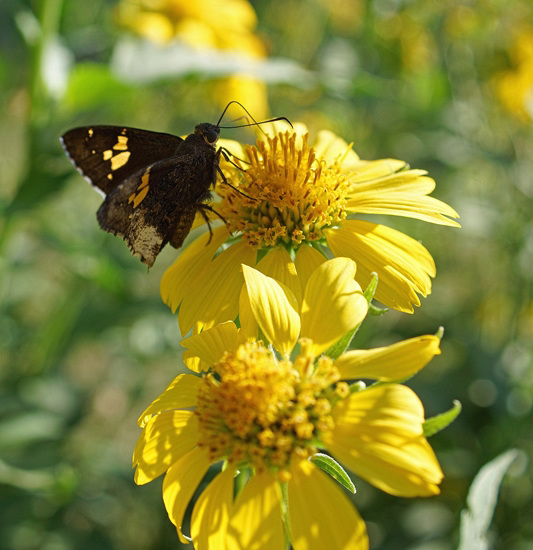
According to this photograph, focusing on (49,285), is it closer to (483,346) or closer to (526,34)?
(483,346)

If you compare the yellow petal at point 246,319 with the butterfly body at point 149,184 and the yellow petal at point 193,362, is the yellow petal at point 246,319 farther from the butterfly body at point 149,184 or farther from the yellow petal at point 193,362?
the butterfly body at point 149,184

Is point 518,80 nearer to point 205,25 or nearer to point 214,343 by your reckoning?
point 205,25

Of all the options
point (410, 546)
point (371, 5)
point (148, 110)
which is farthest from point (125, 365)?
point (371, 5)

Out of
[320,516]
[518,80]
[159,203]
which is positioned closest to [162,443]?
[320,516]

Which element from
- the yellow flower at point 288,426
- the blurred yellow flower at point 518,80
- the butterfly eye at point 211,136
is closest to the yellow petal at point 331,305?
the yellow flower at point 288,426

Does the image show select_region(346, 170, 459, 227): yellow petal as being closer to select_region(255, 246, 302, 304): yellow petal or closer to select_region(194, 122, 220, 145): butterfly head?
select_region(255, 246, 302, 304): yellow petal

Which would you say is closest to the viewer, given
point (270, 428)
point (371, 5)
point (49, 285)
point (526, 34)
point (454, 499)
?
point (270, 428)

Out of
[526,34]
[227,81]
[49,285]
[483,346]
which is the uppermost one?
[526,34]
